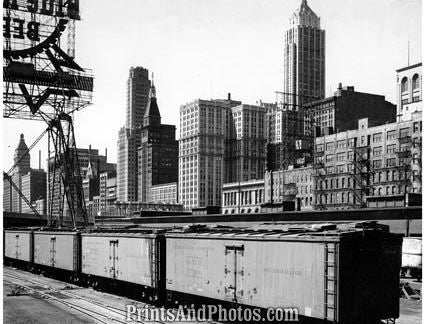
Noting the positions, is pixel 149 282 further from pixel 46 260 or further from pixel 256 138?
pixel 256 138

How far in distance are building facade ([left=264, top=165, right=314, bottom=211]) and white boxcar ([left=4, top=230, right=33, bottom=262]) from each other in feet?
213

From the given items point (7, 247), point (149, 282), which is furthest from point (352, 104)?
point (149, 282)

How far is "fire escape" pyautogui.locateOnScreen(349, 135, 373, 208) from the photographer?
93250 mm

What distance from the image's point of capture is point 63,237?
1391 inches

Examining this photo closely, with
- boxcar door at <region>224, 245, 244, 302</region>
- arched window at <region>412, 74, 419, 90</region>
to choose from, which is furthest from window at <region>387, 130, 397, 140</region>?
boxcar door at <region>224, 245, 244, 302</region>

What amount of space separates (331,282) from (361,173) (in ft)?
262

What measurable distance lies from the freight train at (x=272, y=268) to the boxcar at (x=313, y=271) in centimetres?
3

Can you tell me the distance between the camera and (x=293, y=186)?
113938mm

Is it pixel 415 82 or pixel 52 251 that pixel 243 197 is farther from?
pixel 52 251

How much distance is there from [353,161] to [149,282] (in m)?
75.3

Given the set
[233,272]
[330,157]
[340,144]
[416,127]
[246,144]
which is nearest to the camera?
[233,272]

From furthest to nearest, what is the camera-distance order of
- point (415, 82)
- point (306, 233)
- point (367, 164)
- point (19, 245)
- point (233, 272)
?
point (415, 82)
point (367, 164)
point (19, 245)
point (233, 272)
point (306, 233)

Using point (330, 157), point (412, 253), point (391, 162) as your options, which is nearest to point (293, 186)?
point (330, 157)

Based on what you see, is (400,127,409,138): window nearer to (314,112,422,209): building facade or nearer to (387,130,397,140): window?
(314,112,422,209): building facade
